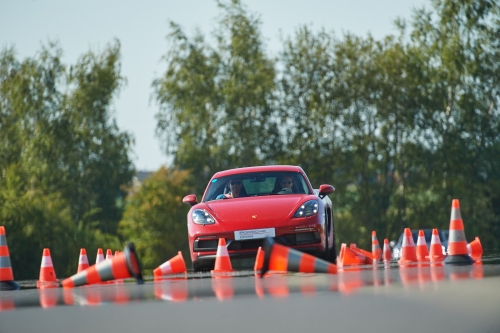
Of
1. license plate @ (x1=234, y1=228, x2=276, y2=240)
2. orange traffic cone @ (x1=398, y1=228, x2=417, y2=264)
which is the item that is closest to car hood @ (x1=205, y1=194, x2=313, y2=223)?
license plate @ (x1=234, y1=228, x2=276, y2=240)

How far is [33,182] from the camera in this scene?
56.9 meters

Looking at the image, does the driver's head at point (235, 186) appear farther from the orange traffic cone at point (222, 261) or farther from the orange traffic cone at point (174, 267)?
the orange traffic cone at point (222, 261)

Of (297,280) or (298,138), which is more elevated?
(298,138)

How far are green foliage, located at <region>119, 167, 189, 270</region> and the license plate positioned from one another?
41.1 metres

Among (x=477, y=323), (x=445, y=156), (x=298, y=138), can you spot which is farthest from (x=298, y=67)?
(x=477, y=323)

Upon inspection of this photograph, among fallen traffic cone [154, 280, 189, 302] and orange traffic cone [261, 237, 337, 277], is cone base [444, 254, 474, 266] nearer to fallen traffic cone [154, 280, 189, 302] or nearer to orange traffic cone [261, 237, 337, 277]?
orange traffic cone [261, 237, 337, 277]

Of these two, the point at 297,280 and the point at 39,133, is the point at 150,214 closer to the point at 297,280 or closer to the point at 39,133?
the point at 39,133

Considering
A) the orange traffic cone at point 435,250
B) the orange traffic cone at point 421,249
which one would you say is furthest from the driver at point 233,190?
the orange traffic cone at point 435,250

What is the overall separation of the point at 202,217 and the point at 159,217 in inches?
1660

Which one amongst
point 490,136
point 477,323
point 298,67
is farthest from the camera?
point 298,67

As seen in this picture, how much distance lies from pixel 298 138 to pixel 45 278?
46.6m

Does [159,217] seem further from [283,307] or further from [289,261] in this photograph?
[283,307]

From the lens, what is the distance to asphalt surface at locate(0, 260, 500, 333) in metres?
6.44

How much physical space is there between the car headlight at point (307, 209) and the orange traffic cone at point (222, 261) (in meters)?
1.11
